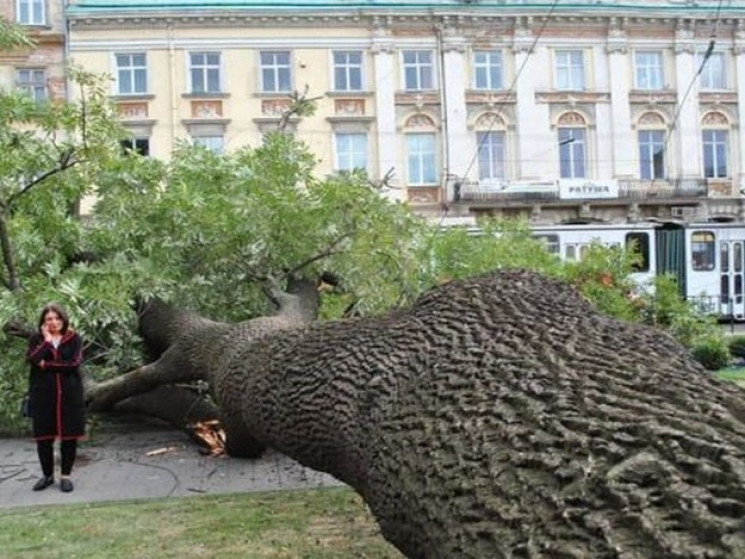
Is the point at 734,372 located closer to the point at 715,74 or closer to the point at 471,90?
the point at 471,90

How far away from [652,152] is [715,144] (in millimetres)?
2411

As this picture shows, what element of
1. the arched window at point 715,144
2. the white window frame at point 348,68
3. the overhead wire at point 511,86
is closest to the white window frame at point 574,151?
the overhead wire at point 511,86

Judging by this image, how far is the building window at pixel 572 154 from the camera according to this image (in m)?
32.7

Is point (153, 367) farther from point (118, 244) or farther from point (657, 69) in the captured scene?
point (657, 69)

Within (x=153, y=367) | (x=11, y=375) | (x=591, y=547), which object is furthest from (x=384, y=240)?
(x=591, y=547)

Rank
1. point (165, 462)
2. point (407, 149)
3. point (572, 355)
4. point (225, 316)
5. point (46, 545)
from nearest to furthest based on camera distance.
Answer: point (572, 355)
point (46, 545)
point (165, 462)
point (225, 316)
point (407, 149)

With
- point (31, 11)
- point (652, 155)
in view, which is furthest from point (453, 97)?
point (31, 11)

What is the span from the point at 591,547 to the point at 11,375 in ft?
24.1

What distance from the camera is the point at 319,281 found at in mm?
8859

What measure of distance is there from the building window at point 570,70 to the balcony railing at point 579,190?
3.49 meters

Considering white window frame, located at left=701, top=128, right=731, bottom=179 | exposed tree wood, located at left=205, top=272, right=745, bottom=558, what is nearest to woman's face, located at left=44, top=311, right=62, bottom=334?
exposed tree wood, located at left=205, top=272, right=745, bottom=558

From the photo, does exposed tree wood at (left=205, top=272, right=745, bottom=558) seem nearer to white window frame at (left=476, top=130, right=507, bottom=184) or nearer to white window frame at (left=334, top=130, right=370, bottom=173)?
white window frame at (left=334, top=130, right=370, bottom=173)

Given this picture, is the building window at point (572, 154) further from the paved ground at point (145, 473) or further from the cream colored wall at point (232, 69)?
the paved ground at point (145, 473)

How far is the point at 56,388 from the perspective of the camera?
21.5ft
